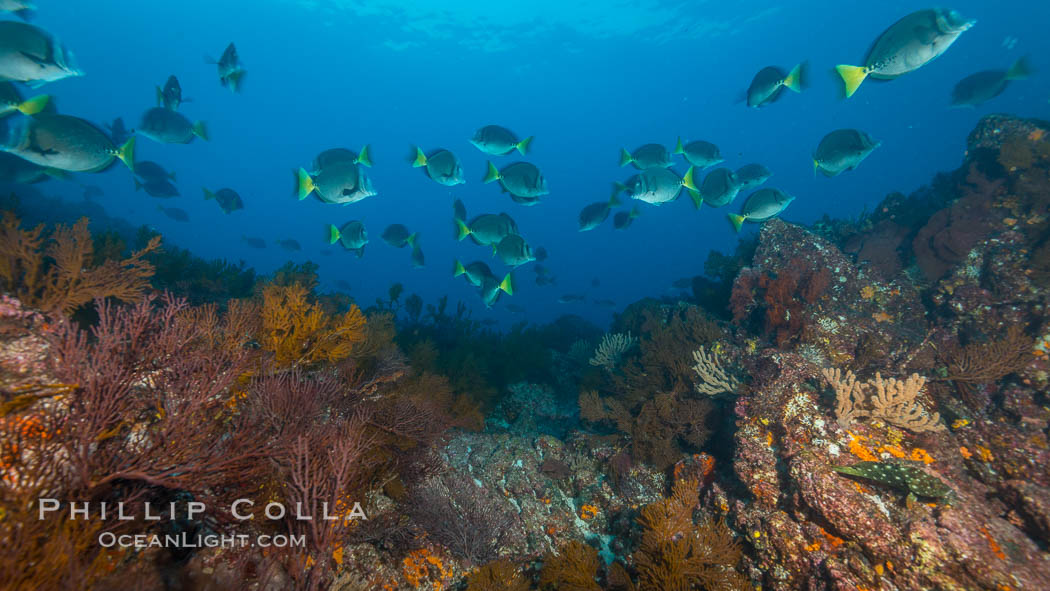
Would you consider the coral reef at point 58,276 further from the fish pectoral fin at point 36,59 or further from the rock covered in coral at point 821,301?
the rock covered in coral at point 821,301

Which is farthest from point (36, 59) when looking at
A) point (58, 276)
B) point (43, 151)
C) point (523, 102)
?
point (523, 102)

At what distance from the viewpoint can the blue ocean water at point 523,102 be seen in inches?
1736

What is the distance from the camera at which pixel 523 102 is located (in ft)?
222

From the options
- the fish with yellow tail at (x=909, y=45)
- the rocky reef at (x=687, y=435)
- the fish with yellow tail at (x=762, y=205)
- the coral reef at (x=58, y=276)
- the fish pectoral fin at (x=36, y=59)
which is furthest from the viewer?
the fish with yellow tail at (x=762, y=205)

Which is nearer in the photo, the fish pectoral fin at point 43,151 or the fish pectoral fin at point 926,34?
the fish pectoral fin at point 926,34

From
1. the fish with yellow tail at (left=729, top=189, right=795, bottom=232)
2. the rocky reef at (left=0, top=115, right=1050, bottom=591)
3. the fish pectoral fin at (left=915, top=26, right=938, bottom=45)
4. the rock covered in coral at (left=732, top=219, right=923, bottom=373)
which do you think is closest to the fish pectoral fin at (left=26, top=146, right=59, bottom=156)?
the rocky reef at (left=0, top=115, right=1050, bottom=591)

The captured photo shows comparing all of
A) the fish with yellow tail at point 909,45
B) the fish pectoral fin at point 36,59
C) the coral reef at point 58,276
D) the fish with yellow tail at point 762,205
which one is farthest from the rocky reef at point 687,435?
the fish with yellow tail at point 909,45

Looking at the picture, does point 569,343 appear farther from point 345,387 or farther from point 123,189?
point 123,189

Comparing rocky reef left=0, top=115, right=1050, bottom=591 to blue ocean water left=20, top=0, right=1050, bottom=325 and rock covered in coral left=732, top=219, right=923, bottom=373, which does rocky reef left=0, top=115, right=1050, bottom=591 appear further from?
blue ocean water left=20, top=0, right=1050, bottom=325

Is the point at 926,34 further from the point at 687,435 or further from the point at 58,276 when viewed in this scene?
the point at 58,276

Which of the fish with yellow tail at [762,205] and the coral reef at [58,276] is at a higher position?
the fish with yellow tail at [762,205]

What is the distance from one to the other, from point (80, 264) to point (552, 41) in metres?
56.6

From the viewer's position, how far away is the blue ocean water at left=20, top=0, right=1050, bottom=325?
4409cm

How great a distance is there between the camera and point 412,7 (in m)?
44.1
